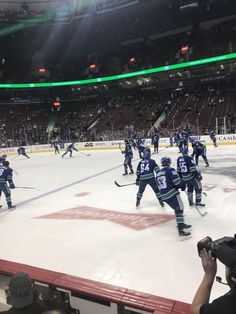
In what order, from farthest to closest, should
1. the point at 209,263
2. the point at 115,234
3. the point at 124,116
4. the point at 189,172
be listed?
the point at 124,116 → the point at 189,172 → the point at 115,234 → the point at 209,263

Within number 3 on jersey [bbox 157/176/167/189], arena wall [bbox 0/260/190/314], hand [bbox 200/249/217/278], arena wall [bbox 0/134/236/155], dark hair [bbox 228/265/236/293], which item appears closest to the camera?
dark hair [bbox 228/265/236/293]

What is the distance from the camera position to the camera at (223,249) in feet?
5.37

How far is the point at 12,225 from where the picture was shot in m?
7.19

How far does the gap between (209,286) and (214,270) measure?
108 mm

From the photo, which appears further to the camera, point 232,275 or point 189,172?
point 189,172

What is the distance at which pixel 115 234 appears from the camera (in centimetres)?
605

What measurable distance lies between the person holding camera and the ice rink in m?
1.96

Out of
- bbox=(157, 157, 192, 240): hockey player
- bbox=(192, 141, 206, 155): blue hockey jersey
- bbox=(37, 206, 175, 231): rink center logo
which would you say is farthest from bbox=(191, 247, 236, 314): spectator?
bbox=(192, 141, 206, 155): blue hockey jersey

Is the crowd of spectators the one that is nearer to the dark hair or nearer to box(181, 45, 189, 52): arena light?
box(181, 45, 189, 52): arena light

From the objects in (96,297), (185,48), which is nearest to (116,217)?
(96,297)

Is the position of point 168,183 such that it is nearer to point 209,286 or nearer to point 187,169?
point 187,169

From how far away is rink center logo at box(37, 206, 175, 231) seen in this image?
259 inches

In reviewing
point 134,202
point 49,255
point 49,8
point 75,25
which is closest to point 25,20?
point 49,8

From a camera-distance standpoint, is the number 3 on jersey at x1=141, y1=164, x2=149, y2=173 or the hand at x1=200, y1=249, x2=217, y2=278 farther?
the number 3 on jersey at x1=141, y1=164, x2=149, y2=173
